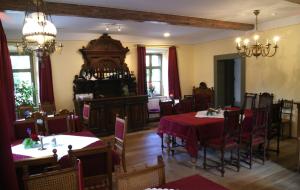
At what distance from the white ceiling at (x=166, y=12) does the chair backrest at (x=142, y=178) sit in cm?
273

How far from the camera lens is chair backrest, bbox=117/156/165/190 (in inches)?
64.6

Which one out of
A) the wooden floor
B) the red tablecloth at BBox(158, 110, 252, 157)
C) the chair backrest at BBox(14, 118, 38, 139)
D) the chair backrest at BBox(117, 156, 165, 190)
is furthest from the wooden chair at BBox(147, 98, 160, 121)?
the chair backrest at BBox(117, 156, 165, 190)

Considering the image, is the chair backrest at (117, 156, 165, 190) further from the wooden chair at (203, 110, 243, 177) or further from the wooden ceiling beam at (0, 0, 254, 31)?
the wooden ceiling beam at (0, 0, 254, 31)

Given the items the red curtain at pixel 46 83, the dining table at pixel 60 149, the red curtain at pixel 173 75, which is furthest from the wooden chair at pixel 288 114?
the red curtain at pixel 46 83

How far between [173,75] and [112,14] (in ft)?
13.0

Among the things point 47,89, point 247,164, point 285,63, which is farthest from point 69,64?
point 285,63

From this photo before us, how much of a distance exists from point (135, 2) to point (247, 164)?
309 centimetres

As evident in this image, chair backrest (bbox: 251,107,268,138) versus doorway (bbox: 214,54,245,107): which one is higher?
doorway (bbox: 214,54,245,107)

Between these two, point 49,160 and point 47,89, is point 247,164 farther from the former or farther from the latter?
point 47,89

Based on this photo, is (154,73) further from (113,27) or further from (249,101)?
(249,101)

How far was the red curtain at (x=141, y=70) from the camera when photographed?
7038 mm

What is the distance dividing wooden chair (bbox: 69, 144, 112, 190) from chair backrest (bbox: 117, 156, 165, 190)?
66 cm

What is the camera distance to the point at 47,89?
231 inches

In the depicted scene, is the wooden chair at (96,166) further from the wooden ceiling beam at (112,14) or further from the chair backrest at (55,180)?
the wooden ceiling beam at (112,14)
